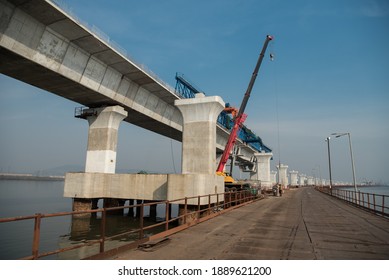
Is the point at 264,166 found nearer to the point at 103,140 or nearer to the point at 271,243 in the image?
the point at 103,140

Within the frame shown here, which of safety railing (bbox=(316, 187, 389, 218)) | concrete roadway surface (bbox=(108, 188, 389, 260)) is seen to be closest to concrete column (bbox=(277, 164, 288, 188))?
safety railing (bbox=(316, 187, 389, 218))

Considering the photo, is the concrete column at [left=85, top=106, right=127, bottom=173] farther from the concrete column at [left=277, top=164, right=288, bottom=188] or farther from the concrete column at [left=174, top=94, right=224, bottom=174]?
the concrete column at [left=277, top=164, right=288, bottom=188]

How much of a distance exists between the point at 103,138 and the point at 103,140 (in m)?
0.22

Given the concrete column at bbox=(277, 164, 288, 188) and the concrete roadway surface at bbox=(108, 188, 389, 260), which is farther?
the concrete column at bbox=(277, 164, 288, 188)

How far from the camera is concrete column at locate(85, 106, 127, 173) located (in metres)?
27.2

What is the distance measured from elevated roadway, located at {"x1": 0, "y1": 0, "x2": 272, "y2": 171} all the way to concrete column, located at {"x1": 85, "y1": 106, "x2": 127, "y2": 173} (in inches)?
44.1

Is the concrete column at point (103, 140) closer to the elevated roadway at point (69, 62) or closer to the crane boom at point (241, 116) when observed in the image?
the elevated roadway at point (69, 62)

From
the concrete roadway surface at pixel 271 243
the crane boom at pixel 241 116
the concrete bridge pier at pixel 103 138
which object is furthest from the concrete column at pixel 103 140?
the concrete roadway surface at pixel 271 243

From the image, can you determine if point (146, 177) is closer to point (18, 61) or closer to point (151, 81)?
point (151, 81)

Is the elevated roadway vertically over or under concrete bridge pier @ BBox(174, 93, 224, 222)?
over

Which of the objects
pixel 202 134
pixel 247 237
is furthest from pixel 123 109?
pixel 247 237

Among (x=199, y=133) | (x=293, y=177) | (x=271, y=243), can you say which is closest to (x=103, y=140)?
(x=199, y=133)

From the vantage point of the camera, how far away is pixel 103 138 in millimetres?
27688
